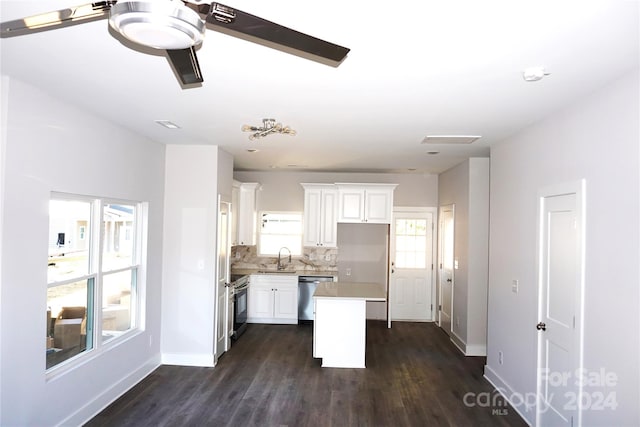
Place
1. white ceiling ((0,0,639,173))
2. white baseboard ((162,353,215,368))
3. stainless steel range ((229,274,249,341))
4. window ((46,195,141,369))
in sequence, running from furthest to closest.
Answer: stainless steel range ((229,274,249,341))
white baseboard ((162,353,215,368))
window ((46,195,141,369))
white ceiling ((0,0,639,173))

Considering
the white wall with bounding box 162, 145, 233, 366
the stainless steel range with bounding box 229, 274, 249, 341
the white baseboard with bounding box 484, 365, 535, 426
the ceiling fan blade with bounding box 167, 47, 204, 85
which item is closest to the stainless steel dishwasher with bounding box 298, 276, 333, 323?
the stainless steel range with bounding box 229, 274, 249, 341

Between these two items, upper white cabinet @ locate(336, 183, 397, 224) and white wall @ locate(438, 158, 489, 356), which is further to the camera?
upper white cabinet @ locate(336, 183, 397, 224)

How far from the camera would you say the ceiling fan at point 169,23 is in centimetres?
120

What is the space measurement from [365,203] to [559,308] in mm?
3916

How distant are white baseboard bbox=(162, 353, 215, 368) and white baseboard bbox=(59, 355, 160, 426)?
13cm

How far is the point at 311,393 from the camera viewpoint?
4.15 metres

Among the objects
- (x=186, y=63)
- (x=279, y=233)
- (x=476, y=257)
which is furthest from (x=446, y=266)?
(x=186, y=63)

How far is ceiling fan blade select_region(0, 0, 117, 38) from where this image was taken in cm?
132

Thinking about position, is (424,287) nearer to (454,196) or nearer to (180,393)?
(454,196)

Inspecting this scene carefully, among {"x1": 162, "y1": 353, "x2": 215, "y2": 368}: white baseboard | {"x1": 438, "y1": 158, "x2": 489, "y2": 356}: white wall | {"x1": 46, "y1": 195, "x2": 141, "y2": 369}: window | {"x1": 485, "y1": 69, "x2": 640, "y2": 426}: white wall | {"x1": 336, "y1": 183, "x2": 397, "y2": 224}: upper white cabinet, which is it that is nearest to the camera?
{"x1": 485, "y1": 69, "x2": 640, "y2": 426}: white wall

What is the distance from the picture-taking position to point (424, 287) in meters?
7.33

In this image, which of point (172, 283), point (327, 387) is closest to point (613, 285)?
point (327, 387)

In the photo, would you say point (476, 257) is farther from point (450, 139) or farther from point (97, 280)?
point (97, 280)

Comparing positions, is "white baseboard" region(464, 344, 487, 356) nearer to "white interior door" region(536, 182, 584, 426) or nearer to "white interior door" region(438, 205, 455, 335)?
"white interior door" region(438, 205, 455, 335)
